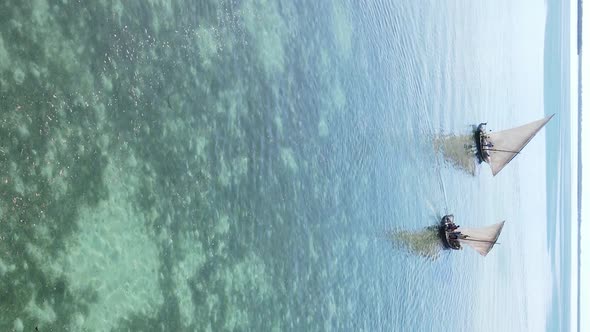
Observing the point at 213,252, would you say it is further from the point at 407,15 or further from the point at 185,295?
the point at 407,15

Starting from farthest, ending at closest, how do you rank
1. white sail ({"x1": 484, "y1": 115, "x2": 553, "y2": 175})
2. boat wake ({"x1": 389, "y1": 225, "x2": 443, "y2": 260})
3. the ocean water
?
white sail ({"x1": 484, "y1": 115, "x2": 553, "y2": 175}) → boat wake ({"x1": 389, "y1": 225, "x2": 443, "y2": 260}) → the ocean water

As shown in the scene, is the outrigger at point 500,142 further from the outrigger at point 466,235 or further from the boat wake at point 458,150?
the outrigger at point 466,235

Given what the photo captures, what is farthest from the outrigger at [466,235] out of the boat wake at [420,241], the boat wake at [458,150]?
the boat wake at [458,150]

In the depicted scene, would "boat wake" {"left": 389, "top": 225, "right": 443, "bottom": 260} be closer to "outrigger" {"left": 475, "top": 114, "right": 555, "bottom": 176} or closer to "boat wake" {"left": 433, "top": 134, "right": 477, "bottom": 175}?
"boat wake" {"left": 433, "top": 134, "right": 477, "bottom": 175}

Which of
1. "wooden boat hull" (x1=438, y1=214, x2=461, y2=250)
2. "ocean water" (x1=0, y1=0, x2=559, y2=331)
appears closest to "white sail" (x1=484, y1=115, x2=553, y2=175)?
"ocean water" (x1=0, y1=0, x2=559, y2=331)

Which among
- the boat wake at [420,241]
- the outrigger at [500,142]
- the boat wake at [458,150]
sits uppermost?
the outrigger at [500,142]

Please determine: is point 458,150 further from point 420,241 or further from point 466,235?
point 420,241
